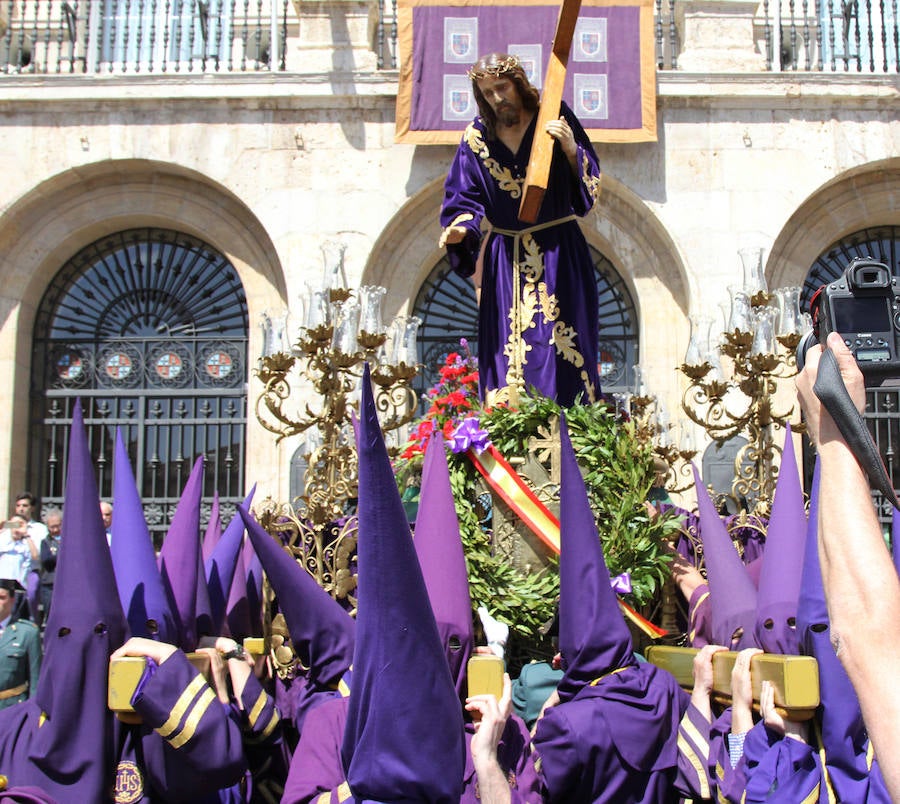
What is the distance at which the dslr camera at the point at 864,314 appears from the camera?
2195mm

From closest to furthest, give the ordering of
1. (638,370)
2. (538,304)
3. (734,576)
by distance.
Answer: (734,576)
(538,304)
(638,370)

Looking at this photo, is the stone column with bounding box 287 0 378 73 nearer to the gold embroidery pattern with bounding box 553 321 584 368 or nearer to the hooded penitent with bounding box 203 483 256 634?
the gold embroidery pattern with bounding box 553 321 584 368

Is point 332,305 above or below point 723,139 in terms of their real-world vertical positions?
below

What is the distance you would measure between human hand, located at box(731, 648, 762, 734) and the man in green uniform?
4.75 meters

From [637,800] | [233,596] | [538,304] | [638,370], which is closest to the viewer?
[637,800]

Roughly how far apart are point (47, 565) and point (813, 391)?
26.6ft

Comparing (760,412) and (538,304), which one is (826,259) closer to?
(760,412)

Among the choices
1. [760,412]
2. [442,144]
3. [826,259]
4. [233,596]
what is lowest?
[233,596]

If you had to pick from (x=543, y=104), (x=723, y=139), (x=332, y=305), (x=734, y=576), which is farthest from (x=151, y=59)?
(x=734, y=576)

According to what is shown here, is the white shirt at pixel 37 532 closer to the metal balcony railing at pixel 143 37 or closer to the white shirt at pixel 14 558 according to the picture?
the white shirt at pixel 14 558

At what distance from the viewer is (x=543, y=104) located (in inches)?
221

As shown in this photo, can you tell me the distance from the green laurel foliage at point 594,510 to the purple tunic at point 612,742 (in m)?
1.11

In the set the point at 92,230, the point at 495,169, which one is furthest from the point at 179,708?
the point at 92,230

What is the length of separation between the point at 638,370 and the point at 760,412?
3.19 metres
